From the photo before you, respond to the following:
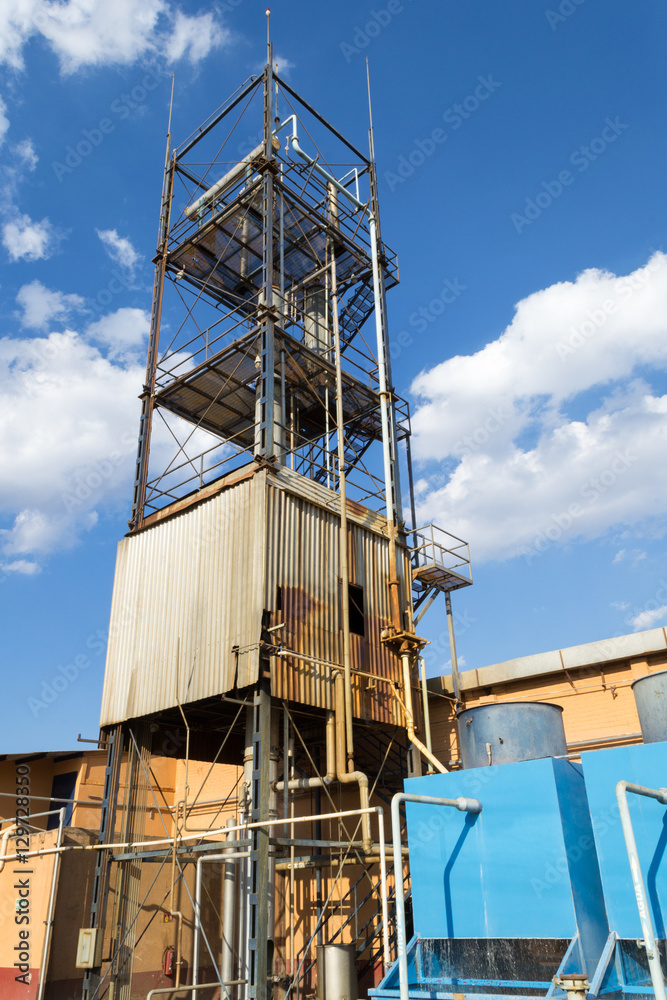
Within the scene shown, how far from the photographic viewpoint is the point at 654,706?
13.0 m

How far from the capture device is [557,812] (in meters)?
9.44

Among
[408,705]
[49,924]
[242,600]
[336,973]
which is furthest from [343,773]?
[49,924]

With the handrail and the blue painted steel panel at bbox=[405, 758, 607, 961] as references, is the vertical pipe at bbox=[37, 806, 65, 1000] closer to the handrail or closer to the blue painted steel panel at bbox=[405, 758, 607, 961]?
the blue painted steel panel at bbox=[405, 758, 607, 961]

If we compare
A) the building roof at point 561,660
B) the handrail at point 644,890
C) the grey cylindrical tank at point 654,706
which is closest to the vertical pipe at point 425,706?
the building roof at point 561,660

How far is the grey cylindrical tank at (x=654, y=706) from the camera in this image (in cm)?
1279

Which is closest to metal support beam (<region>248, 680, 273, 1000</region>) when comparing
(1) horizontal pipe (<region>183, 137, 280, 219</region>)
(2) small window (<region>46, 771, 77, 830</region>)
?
(2) small window (<region>46, 771, 77, 830</region>)

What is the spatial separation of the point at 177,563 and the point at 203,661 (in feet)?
9.43

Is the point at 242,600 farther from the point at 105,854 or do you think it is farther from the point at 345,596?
the point at 105,854

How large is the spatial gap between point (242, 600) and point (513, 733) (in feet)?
20.9

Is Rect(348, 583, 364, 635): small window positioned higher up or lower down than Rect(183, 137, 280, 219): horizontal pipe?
lower down

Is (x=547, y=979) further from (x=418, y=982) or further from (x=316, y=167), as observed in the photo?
(x=316, y=167)

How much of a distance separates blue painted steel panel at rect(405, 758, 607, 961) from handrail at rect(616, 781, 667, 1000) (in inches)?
53.3

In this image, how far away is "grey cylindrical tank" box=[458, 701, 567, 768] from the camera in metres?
13.0

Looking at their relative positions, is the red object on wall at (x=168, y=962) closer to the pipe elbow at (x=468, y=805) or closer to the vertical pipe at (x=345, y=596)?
the vertical pipe at (x=345, y=596)
